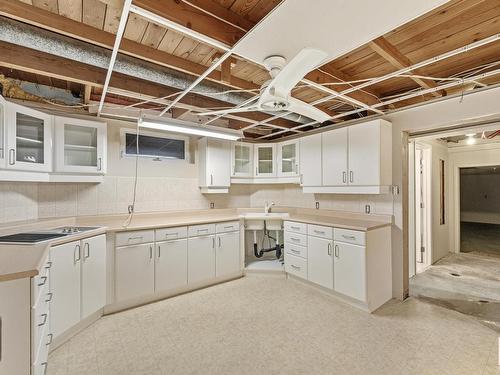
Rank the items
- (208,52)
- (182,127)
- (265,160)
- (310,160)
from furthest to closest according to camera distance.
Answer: (265,160)
(310,160)
(182,127)
(208,52)

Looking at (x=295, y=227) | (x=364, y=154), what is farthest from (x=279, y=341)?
(x=364, y=154)

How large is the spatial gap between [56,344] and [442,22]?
3947 millimetres

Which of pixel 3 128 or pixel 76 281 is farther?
pixel 76 281

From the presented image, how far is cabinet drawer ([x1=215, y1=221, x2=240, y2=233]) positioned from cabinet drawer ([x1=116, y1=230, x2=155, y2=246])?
929mm

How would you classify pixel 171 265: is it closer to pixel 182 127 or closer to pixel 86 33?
pixel 182 127

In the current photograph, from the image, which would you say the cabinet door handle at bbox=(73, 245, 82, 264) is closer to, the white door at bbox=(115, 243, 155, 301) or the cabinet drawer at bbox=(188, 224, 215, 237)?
the white door at bbox=(115, 243, 155, 301)

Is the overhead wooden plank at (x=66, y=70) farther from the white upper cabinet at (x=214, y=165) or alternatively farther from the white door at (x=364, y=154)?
the white door at (x=364, y=154)

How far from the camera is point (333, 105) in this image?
3201 millimetres

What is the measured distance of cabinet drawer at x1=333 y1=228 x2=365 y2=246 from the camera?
2.74 metres

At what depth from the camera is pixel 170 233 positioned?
3088 millimetres

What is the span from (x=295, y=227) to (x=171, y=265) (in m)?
1.79

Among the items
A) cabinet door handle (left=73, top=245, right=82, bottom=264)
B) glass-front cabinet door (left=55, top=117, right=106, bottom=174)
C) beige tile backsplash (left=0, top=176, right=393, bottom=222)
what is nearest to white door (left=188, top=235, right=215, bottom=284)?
beige tile backsplash (left=0, top=176, right=393, bottom=222)

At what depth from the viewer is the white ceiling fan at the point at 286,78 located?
1265 millimetres

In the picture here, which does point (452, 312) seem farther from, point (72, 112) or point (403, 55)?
point (72, 112)
